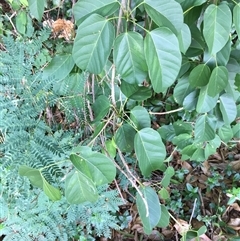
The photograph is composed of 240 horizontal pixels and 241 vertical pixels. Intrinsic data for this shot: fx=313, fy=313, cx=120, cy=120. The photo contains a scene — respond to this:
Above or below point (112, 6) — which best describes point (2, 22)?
below

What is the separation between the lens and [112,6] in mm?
494

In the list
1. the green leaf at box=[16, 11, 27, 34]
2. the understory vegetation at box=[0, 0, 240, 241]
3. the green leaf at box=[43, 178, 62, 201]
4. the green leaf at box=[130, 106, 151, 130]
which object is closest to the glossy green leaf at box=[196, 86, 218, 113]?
the understory vegetation at box=[0, 0, 240, 241]

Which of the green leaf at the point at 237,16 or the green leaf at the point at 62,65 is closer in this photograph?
the green leaf at the point at 237,16

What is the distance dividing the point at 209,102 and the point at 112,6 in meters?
0.35

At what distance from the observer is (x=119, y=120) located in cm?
81

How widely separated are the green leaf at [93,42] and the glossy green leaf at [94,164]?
0.52 ft

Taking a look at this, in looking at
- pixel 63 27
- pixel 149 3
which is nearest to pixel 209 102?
pixel 149 3

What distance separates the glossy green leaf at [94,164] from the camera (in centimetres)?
58

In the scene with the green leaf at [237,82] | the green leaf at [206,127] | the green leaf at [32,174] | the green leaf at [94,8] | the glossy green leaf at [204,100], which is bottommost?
the green leaf at [206,127]

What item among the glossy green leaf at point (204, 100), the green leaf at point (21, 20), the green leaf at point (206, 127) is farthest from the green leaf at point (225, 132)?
the green leaf at point (21, 20)

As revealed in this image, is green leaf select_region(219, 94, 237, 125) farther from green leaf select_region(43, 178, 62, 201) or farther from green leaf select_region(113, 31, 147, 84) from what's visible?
green leaf select_region(43, 178, 62, 201)

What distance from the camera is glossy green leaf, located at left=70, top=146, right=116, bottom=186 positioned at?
0.58 m

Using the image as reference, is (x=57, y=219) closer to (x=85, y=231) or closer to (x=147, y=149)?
(x=85, y=231)

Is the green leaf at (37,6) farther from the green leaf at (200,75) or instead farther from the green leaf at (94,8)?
the green leaf at (200,75)
